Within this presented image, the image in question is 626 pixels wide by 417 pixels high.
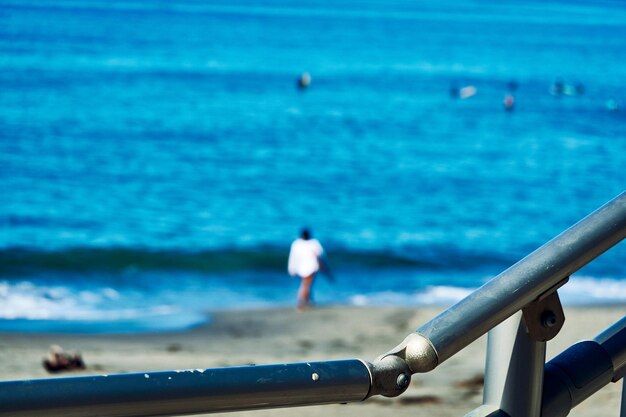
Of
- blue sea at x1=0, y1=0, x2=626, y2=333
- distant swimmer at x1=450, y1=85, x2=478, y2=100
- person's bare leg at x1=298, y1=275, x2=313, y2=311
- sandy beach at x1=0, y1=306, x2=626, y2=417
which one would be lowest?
sandy beach at x1=0, y1=306, x2=626, y2=417

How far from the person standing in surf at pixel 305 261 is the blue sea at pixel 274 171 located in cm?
99

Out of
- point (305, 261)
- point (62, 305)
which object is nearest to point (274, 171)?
point (62, 305)

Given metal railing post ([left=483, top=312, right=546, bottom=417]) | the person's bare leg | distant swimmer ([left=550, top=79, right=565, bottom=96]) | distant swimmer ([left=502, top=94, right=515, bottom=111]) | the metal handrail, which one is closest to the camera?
the metal handrail

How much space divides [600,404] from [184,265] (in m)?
14.3

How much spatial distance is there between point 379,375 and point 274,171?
103 feet

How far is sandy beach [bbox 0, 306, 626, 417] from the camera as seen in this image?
34.9ft

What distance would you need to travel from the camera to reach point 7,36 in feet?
240

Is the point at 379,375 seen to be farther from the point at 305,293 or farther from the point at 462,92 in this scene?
the point at 462,92

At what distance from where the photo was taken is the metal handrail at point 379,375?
116 cm

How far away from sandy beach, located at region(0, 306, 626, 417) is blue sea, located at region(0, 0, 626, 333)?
0.89 m

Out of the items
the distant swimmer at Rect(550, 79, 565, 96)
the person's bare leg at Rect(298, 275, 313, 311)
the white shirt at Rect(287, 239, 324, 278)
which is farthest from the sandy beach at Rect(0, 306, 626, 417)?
the distant swimmer at Rect(550, 79, 565, 96)

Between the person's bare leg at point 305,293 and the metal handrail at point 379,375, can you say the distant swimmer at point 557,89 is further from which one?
the metal handrail at point 379,375

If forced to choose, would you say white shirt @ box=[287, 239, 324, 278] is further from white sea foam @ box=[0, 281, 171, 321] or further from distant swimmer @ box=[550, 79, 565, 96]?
distant swimmer @ box=[550, 79, 565, 96]

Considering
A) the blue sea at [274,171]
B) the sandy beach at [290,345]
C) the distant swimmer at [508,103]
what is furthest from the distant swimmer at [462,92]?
the sandy beach at [290,345]
